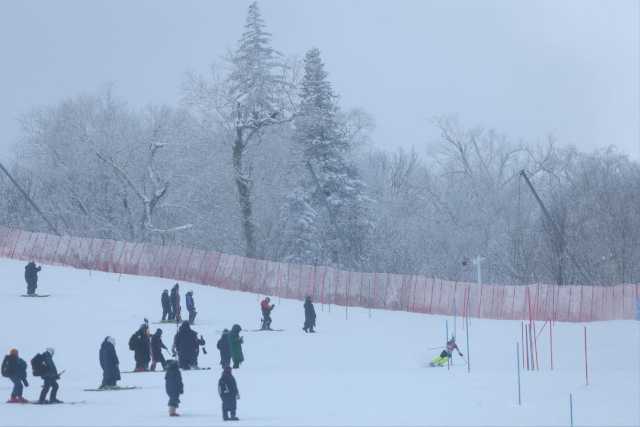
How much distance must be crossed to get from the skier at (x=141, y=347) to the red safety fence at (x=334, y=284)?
21.1 m

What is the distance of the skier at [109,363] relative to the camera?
24.0m

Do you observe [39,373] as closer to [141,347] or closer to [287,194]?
[141,347]

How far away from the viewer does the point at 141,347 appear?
91.9ft

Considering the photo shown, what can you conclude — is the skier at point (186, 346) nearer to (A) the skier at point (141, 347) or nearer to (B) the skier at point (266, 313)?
(A) the skier at point (141, 347)

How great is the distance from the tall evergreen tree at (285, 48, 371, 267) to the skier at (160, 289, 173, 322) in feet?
67.0

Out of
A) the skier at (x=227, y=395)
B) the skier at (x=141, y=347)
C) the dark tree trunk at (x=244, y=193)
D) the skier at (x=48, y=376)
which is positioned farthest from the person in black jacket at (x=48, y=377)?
the dark tree trunk at (x=244, y=193)

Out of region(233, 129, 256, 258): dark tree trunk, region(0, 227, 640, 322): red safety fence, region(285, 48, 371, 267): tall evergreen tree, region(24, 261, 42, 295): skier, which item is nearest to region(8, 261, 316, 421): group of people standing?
region(24, 261, 42, 295): skier

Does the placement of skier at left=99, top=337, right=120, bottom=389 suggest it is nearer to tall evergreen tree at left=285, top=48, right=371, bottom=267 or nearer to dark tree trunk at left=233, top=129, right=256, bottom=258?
tall evergreen tree at left=285, top=48, right=371, bottom=267

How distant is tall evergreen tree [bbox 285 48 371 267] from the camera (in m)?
58.8

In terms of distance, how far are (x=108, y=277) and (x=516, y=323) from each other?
65.0 feet

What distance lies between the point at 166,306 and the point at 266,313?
12.4 ft

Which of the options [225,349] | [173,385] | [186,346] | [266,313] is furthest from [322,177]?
[173,385]

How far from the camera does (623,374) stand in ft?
104

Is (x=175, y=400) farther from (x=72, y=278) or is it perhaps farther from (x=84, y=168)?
(x=84, y=168)
